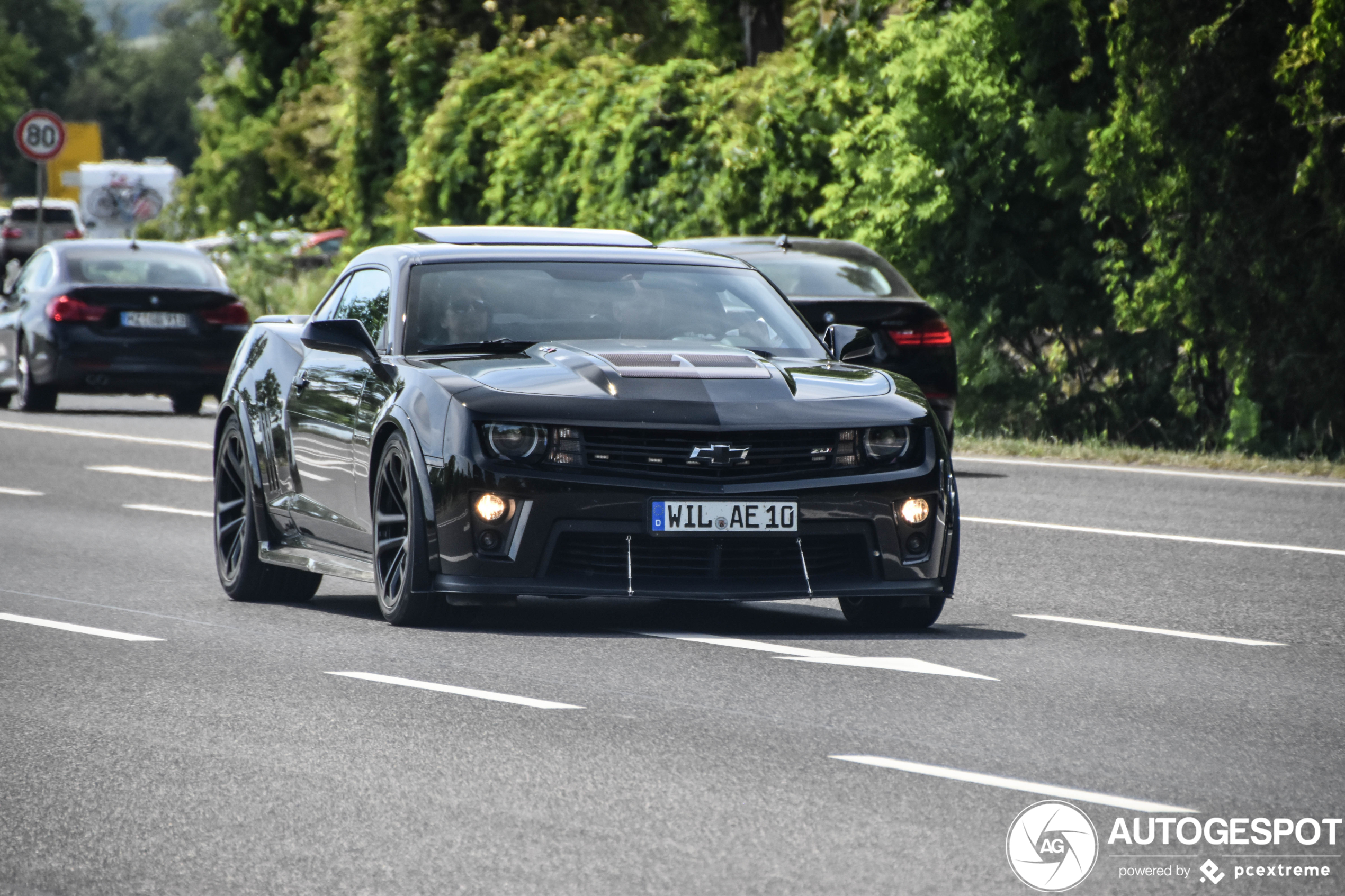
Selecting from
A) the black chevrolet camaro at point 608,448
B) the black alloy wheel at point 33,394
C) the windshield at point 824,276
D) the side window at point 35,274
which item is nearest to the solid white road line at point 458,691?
the black chevrolet camaro at point 608,448

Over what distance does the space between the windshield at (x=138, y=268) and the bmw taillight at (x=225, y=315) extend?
0.35 meters

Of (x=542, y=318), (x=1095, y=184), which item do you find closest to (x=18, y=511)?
(x=542, y=318)

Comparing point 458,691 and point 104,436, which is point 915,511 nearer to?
point 458,691

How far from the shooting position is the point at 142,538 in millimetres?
12930

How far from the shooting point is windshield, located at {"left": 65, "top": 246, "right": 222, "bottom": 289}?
919 inches

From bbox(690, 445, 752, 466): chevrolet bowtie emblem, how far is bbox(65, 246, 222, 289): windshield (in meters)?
15.6

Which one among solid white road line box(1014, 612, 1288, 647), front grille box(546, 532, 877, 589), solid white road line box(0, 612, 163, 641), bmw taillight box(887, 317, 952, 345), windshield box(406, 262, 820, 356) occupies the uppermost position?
windshield box(406, 262, 820, 356)

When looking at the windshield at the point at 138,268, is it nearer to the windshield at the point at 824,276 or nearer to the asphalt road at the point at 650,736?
the windshield at the point at 824,276

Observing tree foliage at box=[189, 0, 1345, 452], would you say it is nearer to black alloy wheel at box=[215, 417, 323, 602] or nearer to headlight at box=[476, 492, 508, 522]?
black alloy wheel at box=[215, 417, 323, 602]

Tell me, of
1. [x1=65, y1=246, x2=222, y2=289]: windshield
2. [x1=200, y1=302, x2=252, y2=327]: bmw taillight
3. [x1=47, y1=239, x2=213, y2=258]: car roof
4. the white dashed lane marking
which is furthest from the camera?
[x1=47, y1=239, x2=213, y2=258]: car roof

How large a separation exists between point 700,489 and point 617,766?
2.29m

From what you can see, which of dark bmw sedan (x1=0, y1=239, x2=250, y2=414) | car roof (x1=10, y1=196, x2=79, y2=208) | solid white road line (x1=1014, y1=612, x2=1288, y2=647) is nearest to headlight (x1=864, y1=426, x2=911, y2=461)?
solid white road line (x1=1014, y1=612, x2=1288, y2=647)

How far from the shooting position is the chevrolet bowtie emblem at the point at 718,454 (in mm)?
8414

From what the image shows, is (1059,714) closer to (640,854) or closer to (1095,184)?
(640,854)
